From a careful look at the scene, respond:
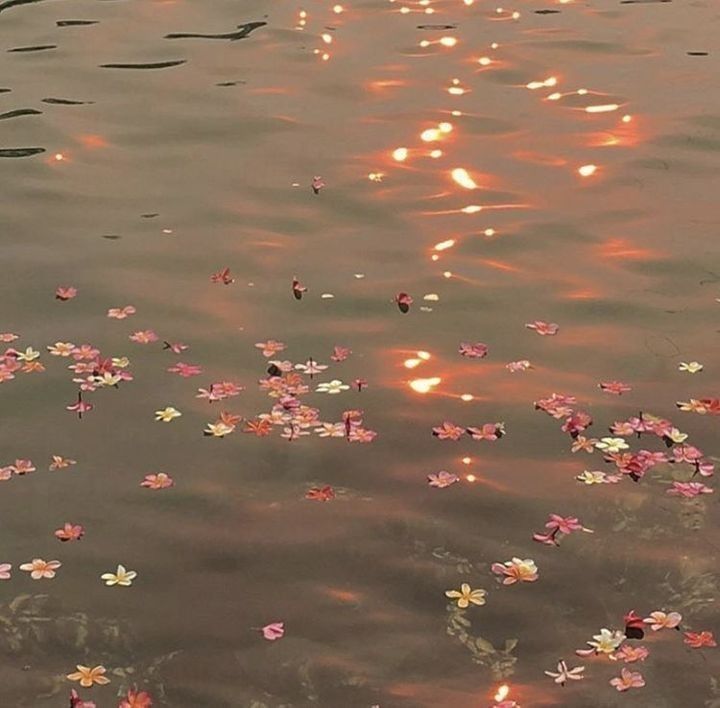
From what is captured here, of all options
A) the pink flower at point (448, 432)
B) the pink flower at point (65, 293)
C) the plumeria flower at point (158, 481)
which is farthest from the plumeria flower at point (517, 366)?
the pink flower at point (65, 293)

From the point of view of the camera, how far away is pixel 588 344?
29.0ft

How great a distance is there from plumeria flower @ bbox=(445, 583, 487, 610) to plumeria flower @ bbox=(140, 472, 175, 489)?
5.76 feet

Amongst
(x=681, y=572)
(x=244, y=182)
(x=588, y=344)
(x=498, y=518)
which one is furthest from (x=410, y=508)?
(x=244, y=182)

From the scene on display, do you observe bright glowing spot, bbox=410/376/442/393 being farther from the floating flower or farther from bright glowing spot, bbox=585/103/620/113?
bright glowing spot, bbox=585/103/620/113

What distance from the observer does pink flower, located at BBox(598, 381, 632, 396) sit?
8.29 metres

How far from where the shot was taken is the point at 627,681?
6125 mm

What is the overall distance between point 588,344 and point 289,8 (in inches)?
306

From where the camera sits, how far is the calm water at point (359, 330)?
6.52 metres

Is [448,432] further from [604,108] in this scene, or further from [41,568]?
[604,108]

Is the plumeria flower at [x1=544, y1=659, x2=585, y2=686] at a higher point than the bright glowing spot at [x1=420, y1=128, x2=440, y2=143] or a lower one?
lower

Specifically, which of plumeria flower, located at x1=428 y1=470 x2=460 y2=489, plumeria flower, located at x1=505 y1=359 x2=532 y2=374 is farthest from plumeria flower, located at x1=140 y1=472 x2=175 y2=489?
plumeria flower, located at x1=505 y1=359 x2=532 y2=374

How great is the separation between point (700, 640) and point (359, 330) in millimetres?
3434

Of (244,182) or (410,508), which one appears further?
(244,182)

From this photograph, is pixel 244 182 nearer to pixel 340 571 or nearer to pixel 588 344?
pixel 588 344
